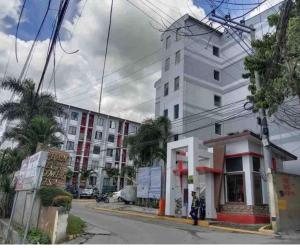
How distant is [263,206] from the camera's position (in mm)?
17875

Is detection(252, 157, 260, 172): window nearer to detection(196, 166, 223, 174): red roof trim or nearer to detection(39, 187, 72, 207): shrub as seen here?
detection(196, 166, 223, 174): red roof trim

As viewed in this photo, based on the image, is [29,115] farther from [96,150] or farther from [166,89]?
[96,150]

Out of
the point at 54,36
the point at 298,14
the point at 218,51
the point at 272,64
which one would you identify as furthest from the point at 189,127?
the point at 54,36

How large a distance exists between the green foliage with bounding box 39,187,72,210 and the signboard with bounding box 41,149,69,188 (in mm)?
791

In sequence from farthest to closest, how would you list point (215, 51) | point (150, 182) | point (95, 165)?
point (95, 165), point (215, 51), point (150, 182)

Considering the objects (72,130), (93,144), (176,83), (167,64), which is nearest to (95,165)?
(93,144)

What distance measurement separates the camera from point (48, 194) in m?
11.3

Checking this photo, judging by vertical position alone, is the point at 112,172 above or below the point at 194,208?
above

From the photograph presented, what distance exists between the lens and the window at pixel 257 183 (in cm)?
1773

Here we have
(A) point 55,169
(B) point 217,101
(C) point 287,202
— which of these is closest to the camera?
(A) point 55,169

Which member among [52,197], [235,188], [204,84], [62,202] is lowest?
[62,202]

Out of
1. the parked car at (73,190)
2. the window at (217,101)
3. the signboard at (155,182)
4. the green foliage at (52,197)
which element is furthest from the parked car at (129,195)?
the green foliage at (52,197)

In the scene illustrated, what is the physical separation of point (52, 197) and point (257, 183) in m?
11.8

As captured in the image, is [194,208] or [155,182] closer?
[194,208]
